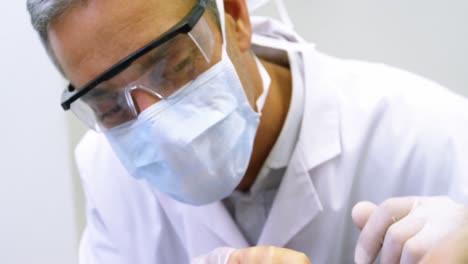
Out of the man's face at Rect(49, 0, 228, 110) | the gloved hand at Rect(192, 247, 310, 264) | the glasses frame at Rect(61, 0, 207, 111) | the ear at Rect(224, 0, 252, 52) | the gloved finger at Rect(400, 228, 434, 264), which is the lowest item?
the gloved finger at Rect(400, 228, 434, 264)

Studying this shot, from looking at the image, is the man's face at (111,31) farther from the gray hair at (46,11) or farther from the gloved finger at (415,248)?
the gloved finger at (415,248)

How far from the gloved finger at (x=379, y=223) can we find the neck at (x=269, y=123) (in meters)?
0.29

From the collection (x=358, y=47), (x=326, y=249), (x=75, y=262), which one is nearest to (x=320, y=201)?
(x=326, y=249)

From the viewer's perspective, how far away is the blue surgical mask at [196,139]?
650 millimetres

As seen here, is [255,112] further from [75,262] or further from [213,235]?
[75,262]

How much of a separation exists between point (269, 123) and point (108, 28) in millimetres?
333

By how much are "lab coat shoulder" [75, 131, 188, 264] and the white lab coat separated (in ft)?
0.11

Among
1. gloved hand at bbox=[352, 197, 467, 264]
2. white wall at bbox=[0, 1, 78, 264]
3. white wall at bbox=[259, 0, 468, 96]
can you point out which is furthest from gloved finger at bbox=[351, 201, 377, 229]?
white wall at bbox=[0, 1, 78, 264]

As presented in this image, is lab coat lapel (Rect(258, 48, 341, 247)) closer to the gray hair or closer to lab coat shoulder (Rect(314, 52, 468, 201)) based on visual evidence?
lab coat shoulder (Rect(314, 52, 468, 201))

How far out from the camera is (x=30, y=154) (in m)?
1.23

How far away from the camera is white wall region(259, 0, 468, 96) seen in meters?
1.22

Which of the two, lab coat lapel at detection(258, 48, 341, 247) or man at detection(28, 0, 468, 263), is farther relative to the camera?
lab coat lapel at detection(258, 48, 341, 247)

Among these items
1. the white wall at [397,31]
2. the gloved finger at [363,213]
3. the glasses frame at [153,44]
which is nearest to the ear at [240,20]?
the glasses frame at [153,44]

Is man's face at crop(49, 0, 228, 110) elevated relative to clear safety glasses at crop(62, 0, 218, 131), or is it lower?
elevated
